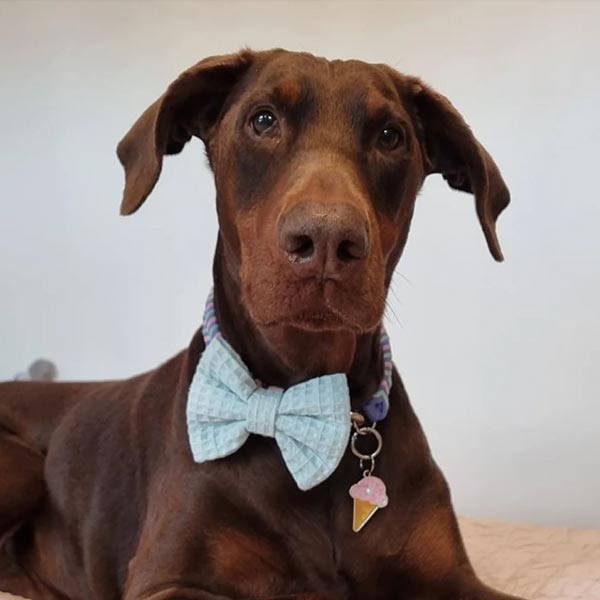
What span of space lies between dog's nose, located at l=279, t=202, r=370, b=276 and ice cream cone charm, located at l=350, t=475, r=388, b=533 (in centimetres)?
44

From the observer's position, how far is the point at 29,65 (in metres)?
3.08

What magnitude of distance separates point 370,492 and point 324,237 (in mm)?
512

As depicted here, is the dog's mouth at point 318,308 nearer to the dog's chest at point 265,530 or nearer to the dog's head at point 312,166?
the dog's head at point 312,166

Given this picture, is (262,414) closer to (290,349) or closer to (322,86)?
(290,349)

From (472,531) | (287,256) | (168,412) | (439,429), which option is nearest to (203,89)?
(287,256)

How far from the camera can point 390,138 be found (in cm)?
160

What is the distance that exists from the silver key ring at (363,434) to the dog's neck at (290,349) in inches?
1.8

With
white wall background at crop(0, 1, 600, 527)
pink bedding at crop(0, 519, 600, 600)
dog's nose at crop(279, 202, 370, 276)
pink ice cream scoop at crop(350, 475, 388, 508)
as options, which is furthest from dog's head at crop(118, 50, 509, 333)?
white wall background at crop(0, 1, 600, 527)

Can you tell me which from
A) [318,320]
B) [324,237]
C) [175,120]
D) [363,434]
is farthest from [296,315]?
[175,120]

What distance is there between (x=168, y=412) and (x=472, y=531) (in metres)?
0.94

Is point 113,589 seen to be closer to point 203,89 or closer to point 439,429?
point 203,89

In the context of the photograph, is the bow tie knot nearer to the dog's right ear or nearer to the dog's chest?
the dog's chest

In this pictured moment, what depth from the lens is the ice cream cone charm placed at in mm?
1583

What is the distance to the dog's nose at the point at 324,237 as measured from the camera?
1.27 m
